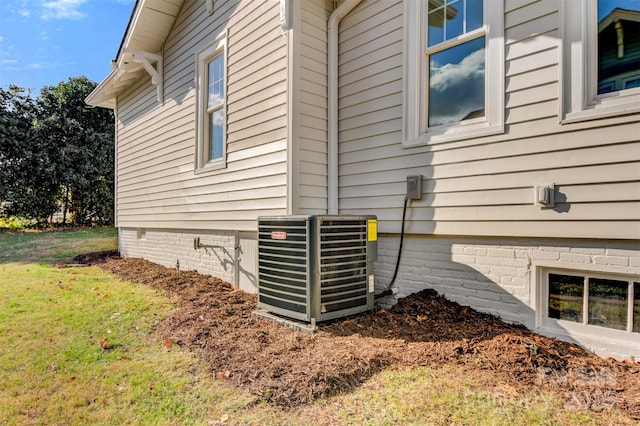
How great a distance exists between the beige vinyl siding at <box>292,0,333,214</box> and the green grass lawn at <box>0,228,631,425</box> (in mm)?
2263

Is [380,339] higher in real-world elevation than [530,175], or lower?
lower

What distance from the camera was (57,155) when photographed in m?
15.3

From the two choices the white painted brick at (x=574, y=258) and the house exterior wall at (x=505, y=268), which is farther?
the white painted brick at (x=574, y=258)

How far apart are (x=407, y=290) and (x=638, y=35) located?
2929 millimetres

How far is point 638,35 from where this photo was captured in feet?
8.78

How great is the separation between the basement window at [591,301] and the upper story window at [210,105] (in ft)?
16.8

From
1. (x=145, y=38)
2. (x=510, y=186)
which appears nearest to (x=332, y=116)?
(x=510, y=186)

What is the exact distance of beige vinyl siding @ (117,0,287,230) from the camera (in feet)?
15.7

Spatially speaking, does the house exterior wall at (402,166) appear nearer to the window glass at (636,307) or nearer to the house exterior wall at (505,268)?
the house exterior wall at (505,268)

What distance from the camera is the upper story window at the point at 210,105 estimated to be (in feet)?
20.3

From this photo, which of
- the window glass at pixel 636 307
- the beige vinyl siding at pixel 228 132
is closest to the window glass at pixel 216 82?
the beige vinyl siding at pixel 228 132

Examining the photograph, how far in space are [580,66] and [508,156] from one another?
0.84m

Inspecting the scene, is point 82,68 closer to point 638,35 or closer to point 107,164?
point 107,164

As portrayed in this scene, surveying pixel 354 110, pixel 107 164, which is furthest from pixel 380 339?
pixel 107 164
